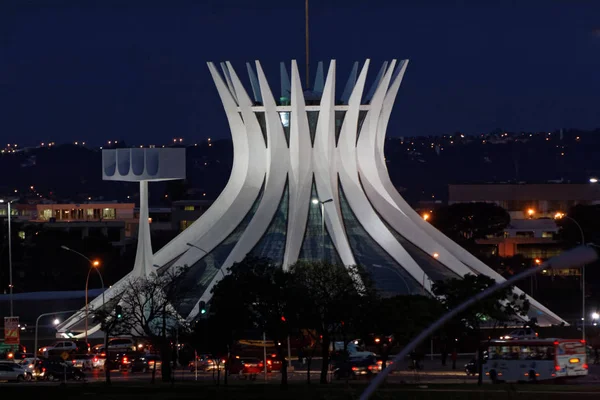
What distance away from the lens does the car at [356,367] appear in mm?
44906

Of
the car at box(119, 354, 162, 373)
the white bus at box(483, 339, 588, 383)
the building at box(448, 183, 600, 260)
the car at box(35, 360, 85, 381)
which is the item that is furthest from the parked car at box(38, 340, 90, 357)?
the building at box(448, 183, 600, 260)

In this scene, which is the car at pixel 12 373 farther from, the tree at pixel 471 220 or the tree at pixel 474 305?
the tree at pixel 471 220

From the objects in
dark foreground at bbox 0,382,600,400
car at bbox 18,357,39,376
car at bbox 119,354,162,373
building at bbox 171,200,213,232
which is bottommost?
car at bbox 119,354,162,373

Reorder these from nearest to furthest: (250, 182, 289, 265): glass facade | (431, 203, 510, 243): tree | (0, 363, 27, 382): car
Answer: (0, 363, 27, 382): car → (250, 182, 289, 265): glass facade → (431, 203, 510, 243): tree

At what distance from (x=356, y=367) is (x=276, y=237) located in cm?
2301

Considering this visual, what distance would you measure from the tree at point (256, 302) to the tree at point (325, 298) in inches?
18.0

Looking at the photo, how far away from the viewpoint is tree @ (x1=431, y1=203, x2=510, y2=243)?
11631 centimetres

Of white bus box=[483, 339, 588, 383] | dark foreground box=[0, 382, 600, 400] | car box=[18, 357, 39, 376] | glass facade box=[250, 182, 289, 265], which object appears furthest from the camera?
glass facade box=[250, 182, 289, 265]

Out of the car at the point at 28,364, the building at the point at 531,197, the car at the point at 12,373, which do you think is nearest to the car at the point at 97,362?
the car at the point at 28,364

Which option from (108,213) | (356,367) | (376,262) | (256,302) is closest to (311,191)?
(376,262)

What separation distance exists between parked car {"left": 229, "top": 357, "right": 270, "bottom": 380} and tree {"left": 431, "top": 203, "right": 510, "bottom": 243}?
66097mm

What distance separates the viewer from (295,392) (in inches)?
1379

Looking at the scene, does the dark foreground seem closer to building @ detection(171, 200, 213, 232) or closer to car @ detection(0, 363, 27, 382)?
car @ detection(0, 363, 27, 382)

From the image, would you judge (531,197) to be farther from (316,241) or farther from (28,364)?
(28,364)
